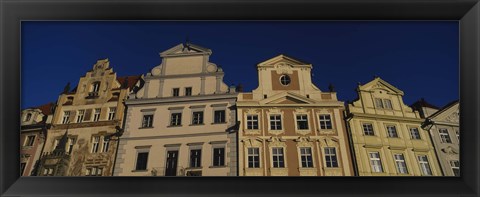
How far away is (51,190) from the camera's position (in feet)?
9.47

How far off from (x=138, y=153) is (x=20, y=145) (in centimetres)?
285

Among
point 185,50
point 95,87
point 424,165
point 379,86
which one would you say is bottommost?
point 424,165

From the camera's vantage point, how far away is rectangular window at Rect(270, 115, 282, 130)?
613cm

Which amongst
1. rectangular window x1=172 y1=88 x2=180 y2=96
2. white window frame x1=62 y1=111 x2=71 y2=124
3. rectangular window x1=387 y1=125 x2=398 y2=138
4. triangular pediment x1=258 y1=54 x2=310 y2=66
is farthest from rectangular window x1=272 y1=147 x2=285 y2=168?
white window frame x1=62 y1=111 x2=71 y2=124

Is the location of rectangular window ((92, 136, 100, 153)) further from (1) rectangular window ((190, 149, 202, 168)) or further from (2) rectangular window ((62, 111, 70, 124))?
(1) rectangular window ((190, 149, 202, 168))

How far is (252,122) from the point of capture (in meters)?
6.07

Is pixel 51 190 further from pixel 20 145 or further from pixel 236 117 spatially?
pixel 236 117

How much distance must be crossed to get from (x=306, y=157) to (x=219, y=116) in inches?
62.1

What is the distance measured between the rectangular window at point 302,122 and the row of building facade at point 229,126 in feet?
0.06

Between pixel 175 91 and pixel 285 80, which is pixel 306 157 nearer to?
pixel 285 80

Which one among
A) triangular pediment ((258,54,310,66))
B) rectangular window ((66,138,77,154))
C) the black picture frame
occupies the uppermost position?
triangular pediment ((258,54,310,66))

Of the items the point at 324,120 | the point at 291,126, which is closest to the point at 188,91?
the point at 291,126

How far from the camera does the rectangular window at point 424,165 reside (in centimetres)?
522
